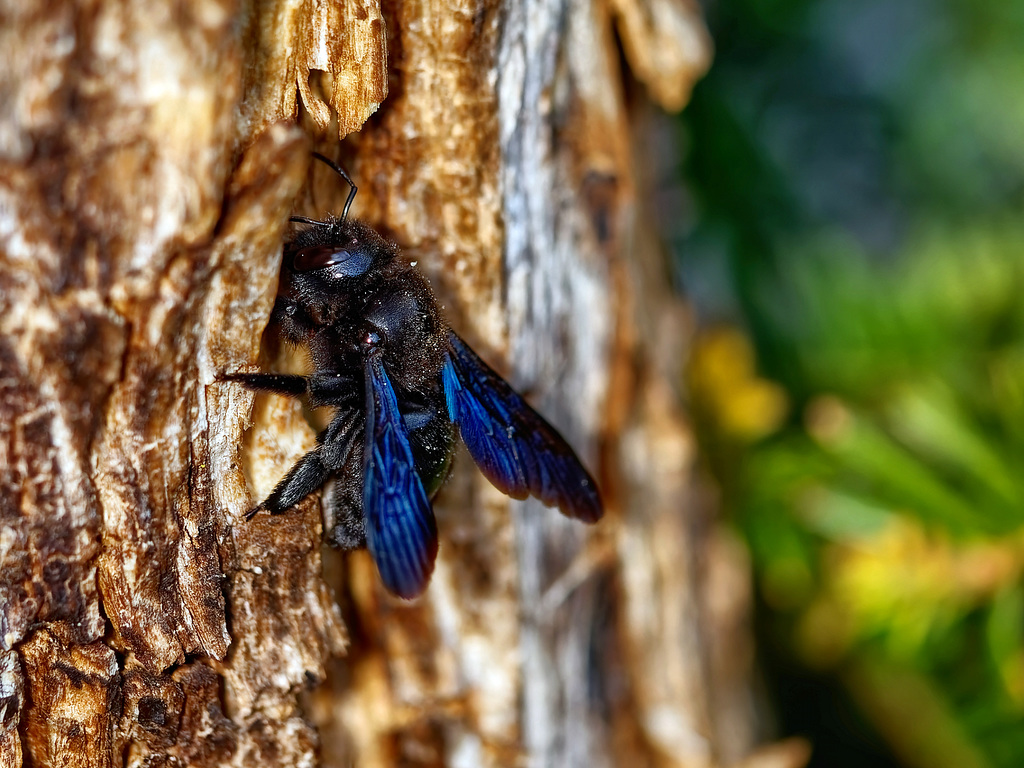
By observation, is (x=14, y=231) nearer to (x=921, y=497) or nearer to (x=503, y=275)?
(x=503, y=275)

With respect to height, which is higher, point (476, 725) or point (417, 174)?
point (417, 174)

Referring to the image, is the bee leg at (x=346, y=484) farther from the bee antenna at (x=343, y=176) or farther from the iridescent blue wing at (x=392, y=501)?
the bee antenna at (x=343, y=176)

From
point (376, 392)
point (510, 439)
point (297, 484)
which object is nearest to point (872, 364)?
point (510, 439)

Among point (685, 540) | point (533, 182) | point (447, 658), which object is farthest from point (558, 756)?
point (533, 182)

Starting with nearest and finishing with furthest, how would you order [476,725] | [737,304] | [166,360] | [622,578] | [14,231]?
[14,231] → [166,360] → [476,725] → [622,578] → [737,304]

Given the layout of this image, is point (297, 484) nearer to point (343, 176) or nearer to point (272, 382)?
point (272, 382)

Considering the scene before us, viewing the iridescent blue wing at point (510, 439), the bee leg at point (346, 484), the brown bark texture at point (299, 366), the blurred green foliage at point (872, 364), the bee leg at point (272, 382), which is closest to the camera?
the brown bark texture at point (299, 366)

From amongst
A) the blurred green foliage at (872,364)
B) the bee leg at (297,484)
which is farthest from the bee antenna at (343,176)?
the blurred green foliage at (872,364)
